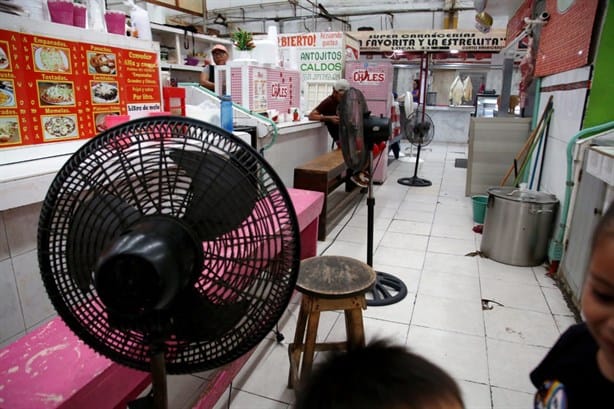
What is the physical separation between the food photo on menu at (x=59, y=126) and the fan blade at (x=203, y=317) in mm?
1476

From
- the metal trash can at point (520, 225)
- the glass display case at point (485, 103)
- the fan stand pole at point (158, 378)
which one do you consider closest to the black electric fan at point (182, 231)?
the fan stand pole at point (158, 378)

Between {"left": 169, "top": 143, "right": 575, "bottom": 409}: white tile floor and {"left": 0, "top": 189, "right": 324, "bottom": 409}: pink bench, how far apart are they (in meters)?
0.69

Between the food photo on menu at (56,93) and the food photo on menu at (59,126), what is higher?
the food photo on menu at (56,93)

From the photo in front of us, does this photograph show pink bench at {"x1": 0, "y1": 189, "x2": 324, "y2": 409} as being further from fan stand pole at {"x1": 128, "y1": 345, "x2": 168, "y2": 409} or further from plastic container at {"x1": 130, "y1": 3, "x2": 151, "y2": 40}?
plastic container at {"x1": 130, "y1": 3, "x2": 151, "y2": 40}

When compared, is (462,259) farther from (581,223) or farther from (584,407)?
(584,407)

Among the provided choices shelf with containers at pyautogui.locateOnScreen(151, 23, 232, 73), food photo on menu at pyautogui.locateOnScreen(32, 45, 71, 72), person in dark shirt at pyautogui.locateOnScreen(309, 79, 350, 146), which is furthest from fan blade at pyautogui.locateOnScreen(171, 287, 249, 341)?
shelf with containers at pyautogui.locateOnScreen(151, 23, 232, 73)

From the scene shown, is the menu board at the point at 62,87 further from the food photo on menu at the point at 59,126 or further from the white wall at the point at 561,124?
the white wall at the point at 561,124

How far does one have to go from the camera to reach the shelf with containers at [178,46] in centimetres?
638

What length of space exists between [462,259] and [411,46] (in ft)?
20.8

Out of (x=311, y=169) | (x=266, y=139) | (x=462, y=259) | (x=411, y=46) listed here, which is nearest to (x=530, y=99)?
(x=462, y=259)

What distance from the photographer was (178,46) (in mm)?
6711

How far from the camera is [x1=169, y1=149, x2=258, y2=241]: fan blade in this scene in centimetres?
71

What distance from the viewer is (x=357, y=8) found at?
32.5ft

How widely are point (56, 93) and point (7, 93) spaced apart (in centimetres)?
20
